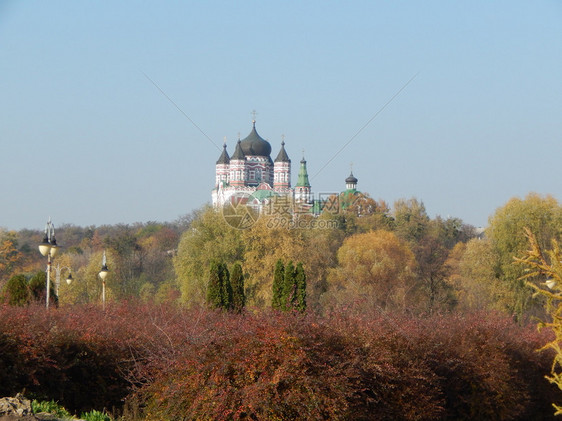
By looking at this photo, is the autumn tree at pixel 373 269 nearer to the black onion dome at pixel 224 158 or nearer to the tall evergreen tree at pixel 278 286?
the tall evergreen tree at pixel 278 286

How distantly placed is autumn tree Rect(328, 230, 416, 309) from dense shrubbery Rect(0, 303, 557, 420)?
81.8ft

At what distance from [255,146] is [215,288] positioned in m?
87.9

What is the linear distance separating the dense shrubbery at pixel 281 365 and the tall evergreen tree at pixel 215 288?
29.1 feet

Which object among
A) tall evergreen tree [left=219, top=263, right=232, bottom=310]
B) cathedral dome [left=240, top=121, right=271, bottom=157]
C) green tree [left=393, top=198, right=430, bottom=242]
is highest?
cathedral dome [left=240, top=121, right=271, bottom=157]

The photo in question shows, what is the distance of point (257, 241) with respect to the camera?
45.4 metres

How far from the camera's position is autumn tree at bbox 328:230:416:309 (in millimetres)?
44328

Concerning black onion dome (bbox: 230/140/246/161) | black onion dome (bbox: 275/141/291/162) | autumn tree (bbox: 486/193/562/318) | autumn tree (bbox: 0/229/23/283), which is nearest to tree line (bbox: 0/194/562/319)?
autumn tree (bbox: 486/193/562/318)

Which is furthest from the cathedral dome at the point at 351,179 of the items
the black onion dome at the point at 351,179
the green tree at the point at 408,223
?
the green tree at the point at 408,223

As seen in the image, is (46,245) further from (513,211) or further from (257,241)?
(513,211)

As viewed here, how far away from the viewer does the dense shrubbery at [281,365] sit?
10.9 metres

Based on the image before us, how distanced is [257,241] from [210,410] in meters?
34.7

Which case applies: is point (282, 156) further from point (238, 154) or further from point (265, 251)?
point (265, 251)

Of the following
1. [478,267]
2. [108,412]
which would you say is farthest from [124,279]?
[108,412]

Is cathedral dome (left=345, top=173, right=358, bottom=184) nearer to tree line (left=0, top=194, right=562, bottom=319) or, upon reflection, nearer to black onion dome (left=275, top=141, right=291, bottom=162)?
black onion dome (left=275, top=141, right=291, bottom=162)
